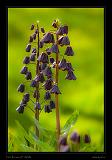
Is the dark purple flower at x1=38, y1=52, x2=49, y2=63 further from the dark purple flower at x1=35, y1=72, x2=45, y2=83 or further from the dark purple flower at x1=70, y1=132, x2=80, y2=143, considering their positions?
the dark purple flower at x1=70, y1=132, x2=80, y2=143

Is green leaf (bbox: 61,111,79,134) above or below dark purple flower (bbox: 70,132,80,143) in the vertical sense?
above

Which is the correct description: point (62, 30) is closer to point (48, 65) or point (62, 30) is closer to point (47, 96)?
point (48, 65)

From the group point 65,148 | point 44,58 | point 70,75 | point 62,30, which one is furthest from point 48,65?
point 65,148

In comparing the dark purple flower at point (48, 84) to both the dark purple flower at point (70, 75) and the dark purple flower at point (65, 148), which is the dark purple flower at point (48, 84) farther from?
the dark purple flower at point (65, 148)

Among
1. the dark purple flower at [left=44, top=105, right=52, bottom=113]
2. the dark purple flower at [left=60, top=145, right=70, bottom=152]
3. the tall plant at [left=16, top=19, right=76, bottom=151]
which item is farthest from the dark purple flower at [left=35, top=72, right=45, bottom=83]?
the dark purple flower at [left=60, top=145, right=70, bottom=152]

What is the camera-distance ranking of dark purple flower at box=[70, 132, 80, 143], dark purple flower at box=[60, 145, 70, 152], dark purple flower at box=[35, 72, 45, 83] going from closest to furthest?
dark purple flower at box=[70, 132, 80, 143] → dark purple flower at box=[60, 145, 70, 152] → dark purple flower at box=[35, 72, 45, 83]

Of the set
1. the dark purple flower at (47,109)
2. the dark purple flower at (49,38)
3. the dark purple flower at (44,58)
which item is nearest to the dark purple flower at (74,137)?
the dark purple flower at (47,109)
